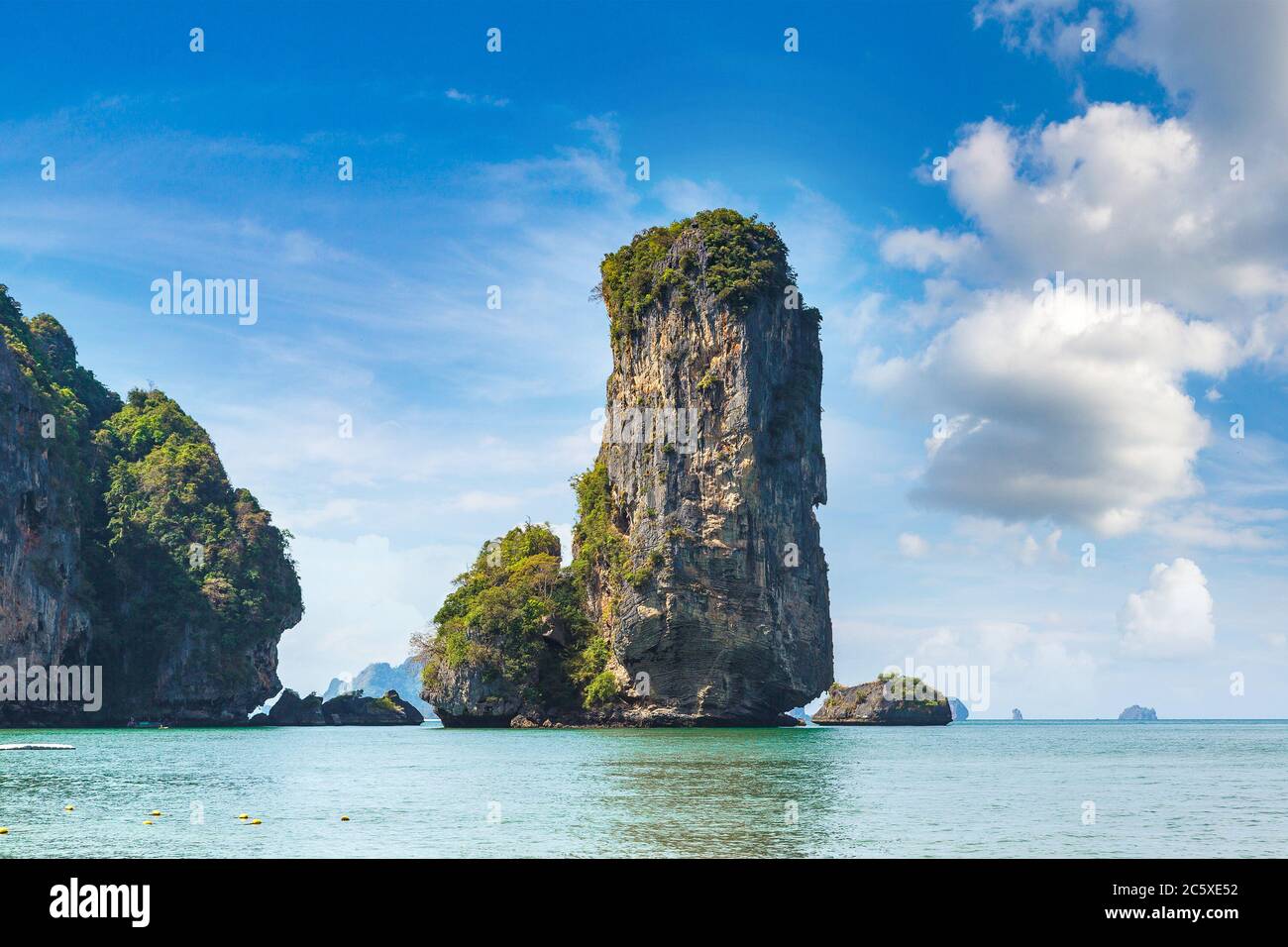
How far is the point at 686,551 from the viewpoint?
69938 millimetres

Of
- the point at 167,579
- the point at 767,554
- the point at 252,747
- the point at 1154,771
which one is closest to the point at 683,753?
the point at 1154,771

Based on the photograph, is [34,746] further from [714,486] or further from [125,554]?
[125,554]

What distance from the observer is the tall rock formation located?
2753 inches

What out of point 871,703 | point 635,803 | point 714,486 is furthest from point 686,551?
point 635,803

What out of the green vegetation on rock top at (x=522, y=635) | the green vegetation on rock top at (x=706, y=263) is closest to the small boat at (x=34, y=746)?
the green vegetation on rock top at (x=522, y=635)

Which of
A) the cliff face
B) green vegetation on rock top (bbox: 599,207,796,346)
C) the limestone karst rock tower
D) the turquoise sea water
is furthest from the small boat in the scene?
green vegetation on rock top (bbox: 599,207,796,346)

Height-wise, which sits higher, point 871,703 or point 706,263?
point 706,263

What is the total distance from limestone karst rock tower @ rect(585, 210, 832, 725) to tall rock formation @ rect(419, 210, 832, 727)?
0.39 feet

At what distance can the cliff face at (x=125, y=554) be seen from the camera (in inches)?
3044

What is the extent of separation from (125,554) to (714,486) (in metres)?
53.8

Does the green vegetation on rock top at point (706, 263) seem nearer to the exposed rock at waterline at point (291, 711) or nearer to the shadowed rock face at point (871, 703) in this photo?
the shadowed rock face at point (871, 703)

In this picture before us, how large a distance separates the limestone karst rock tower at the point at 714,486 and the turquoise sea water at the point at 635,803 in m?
22.9
